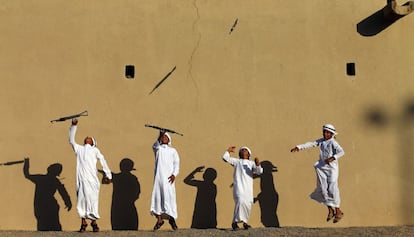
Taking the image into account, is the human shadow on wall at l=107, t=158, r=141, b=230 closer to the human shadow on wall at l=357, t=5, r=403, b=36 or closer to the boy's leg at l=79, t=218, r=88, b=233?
the boy's leg at l=79, t=218, r=88, b=233

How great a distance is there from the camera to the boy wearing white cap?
11.7 meters

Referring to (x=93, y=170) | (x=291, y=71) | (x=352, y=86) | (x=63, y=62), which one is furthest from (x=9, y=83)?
(x=352, y=86)

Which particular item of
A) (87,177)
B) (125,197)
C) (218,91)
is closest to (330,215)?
(218,91)

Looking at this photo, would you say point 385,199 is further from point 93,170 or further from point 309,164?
point 93,170

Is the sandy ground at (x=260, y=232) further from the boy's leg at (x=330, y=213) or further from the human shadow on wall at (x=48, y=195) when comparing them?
the human shadow on wall at (x=48, y=195)

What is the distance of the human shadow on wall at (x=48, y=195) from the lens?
40.1 feet

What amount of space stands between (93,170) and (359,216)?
12.1 feet

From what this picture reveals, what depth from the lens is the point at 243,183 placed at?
1188 cm

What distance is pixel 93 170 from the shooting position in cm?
1180

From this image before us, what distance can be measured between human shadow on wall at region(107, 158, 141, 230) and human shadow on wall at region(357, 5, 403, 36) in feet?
12.4

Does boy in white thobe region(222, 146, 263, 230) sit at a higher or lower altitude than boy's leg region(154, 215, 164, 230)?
higher

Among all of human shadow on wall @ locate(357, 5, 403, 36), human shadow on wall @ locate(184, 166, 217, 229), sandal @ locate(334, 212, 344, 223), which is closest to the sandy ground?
sandal @ locate(334, 212, 344, 223)

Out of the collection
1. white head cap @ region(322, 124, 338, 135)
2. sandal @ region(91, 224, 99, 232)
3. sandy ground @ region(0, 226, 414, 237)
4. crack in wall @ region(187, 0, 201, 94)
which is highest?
crack in wall @ region(187, 0, 201, 94)

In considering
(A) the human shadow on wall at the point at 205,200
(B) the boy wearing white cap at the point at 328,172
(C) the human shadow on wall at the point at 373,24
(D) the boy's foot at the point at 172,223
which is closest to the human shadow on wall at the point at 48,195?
(D) the boy's foot at the point at 172,223
